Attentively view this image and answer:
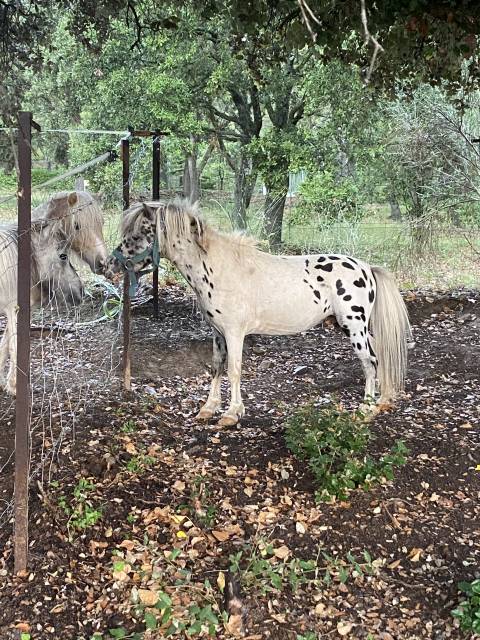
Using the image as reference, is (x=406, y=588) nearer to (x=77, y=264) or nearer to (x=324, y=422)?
(x=324, y=422)

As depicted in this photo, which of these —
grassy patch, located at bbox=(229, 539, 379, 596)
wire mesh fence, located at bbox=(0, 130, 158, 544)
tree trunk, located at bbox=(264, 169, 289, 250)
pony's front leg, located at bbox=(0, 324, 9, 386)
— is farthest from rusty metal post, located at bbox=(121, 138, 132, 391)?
tree trunk, located at bbox=(264, 169, 289, 250)

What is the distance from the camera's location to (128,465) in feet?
12.6

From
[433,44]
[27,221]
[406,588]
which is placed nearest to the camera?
[27,221]

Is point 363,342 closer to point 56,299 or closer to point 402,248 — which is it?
point 56,299

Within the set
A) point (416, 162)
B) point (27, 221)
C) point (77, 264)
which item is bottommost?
point (77, 264)

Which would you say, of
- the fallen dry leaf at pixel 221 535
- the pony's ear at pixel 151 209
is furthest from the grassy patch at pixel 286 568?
the pony's ear at pixel 151 209

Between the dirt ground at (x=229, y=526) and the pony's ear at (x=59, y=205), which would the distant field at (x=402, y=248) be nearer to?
the pony's ear at (x=59, y=205)

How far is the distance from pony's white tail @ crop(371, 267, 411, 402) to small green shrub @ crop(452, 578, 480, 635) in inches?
91.3

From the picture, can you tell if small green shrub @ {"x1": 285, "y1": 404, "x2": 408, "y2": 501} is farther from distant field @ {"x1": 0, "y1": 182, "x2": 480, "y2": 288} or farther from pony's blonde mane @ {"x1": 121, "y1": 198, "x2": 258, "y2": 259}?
distant field @ {"x1": 0, "y1": 182, "x2": 480, "y2": 288}

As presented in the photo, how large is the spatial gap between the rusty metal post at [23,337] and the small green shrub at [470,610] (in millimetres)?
1984

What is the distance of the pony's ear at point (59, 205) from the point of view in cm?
487

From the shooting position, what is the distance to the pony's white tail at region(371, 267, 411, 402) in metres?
5.02

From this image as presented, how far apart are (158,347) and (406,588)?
397 centimetres

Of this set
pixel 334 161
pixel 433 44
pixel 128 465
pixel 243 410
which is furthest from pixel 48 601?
pixel 334 161
